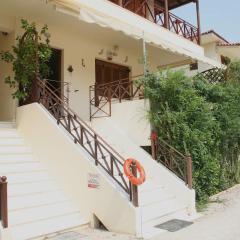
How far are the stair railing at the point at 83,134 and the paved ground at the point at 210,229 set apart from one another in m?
1.15

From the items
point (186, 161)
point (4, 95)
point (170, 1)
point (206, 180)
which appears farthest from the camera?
point (170, 1)

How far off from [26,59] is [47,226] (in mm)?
6177

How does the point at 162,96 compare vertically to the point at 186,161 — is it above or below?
above

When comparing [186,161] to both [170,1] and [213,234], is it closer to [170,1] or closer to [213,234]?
[213,234]

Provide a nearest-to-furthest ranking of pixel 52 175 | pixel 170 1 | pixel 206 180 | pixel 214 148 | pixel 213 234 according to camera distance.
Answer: pixel 213 234 < pixel 52 175 < pixel 206 180 < pixel 214 148 < pixel 170 1

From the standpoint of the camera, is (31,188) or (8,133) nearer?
(31,188)

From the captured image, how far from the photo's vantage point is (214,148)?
39.7 ft

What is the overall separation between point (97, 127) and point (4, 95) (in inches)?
144

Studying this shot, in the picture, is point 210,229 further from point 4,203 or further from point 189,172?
point 4,203

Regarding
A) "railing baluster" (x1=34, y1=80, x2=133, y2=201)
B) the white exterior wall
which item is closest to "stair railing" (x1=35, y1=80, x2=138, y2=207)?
"railing baluster" (x1=34, y1=80, x2=133, y2=201)

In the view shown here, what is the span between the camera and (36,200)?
27.2ft

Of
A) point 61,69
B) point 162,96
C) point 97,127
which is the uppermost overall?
point 61,69

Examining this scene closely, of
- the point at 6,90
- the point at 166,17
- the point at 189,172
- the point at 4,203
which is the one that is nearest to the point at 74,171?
the point at 4,203

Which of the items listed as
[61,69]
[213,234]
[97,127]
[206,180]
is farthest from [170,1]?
A: [213,234]
